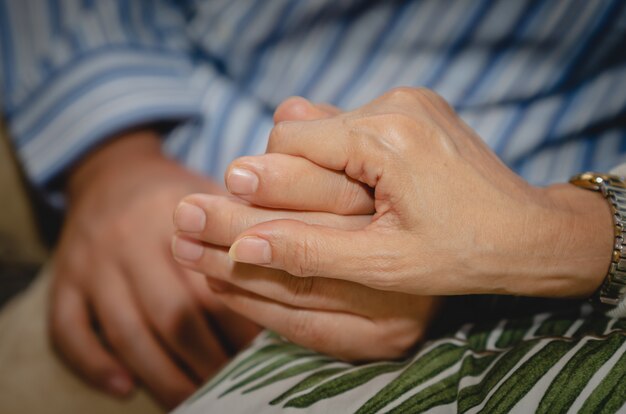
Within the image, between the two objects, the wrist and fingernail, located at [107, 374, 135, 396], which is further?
fingernail, located at [107, 374, 135, 396]

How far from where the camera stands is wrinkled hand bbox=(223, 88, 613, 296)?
1.10ft

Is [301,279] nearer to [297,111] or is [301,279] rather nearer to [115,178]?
[297,111]

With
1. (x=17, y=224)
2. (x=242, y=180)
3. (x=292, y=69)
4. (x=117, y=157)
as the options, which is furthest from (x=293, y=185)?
(x=17, y=224)

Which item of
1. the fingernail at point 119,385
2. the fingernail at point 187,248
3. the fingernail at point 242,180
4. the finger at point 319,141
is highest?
the finger at point 319,141

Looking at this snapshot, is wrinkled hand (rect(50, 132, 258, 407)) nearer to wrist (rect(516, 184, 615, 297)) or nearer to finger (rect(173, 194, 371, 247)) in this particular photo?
finger (rect(173, 194, 371, 247))

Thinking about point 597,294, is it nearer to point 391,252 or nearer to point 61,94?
point 391,252

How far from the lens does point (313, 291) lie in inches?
14.9

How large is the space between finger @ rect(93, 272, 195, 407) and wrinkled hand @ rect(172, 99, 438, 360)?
0.62 ft

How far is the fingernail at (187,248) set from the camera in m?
0.39

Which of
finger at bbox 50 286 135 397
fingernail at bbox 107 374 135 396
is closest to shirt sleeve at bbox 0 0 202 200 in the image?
finger at bbox 50 286 135 397

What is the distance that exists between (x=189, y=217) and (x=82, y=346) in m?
0.27

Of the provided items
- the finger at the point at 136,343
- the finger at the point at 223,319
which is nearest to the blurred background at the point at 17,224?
the finger at the point at 136,343

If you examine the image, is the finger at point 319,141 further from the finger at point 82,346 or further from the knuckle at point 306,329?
the finger at point 82,346

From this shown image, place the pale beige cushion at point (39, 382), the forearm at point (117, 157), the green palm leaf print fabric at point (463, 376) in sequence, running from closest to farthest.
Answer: the green palm leaf print fabric at point (463, 376)
the pale beige cushion at point (39, 382)
the forearm at point (117, 157)
